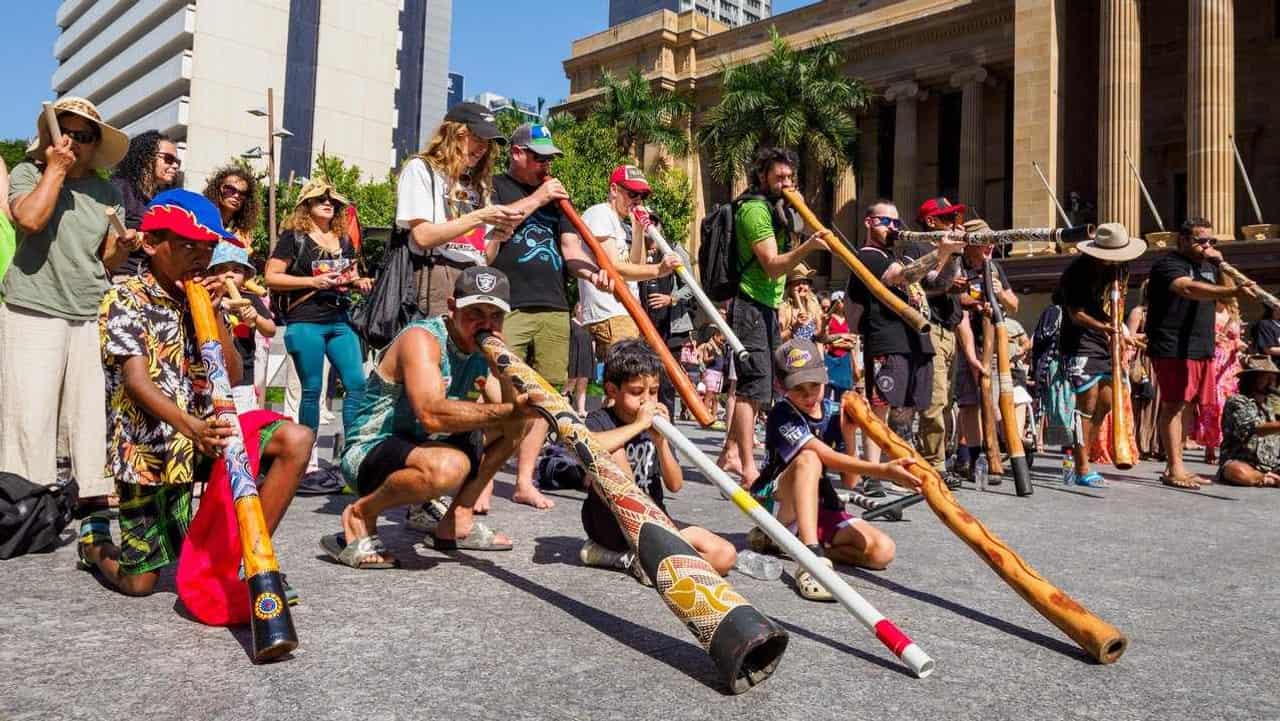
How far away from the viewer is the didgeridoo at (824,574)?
293 centimetres

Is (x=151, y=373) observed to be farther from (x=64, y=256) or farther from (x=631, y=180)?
(x=631, y=180)

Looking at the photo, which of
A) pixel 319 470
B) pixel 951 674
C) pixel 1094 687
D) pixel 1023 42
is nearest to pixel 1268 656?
pixel 1094 687

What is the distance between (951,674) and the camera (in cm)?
298

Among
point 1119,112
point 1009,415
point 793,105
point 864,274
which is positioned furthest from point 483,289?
point 793,105

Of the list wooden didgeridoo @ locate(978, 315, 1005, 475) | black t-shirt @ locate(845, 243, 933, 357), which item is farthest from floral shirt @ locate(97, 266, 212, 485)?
wooden didgeridoo @ locate(978, 315, 1005, 475)

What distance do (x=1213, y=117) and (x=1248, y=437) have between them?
20.6 metres

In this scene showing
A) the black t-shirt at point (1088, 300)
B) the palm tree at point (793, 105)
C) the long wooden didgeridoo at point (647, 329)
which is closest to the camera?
the long wooden didgeridoo at point (647, 329)

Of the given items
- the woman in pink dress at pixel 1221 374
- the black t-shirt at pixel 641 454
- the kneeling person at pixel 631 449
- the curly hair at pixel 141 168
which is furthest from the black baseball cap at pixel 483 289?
the woman in pink dress at pixel 1221 374

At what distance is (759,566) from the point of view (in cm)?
425

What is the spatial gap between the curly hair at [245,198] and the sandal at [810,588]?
4.74 metres

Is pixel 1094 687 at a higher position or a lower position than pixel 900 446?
lower

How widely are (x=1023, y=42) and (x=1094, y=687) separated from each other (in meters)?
31.0

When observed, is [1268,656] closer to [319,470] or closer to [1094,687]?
[1094,687]

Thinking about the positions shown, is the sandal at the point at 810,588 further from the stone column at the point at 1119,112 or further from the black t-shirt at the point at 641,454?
the stone column at the point at 1119,112
